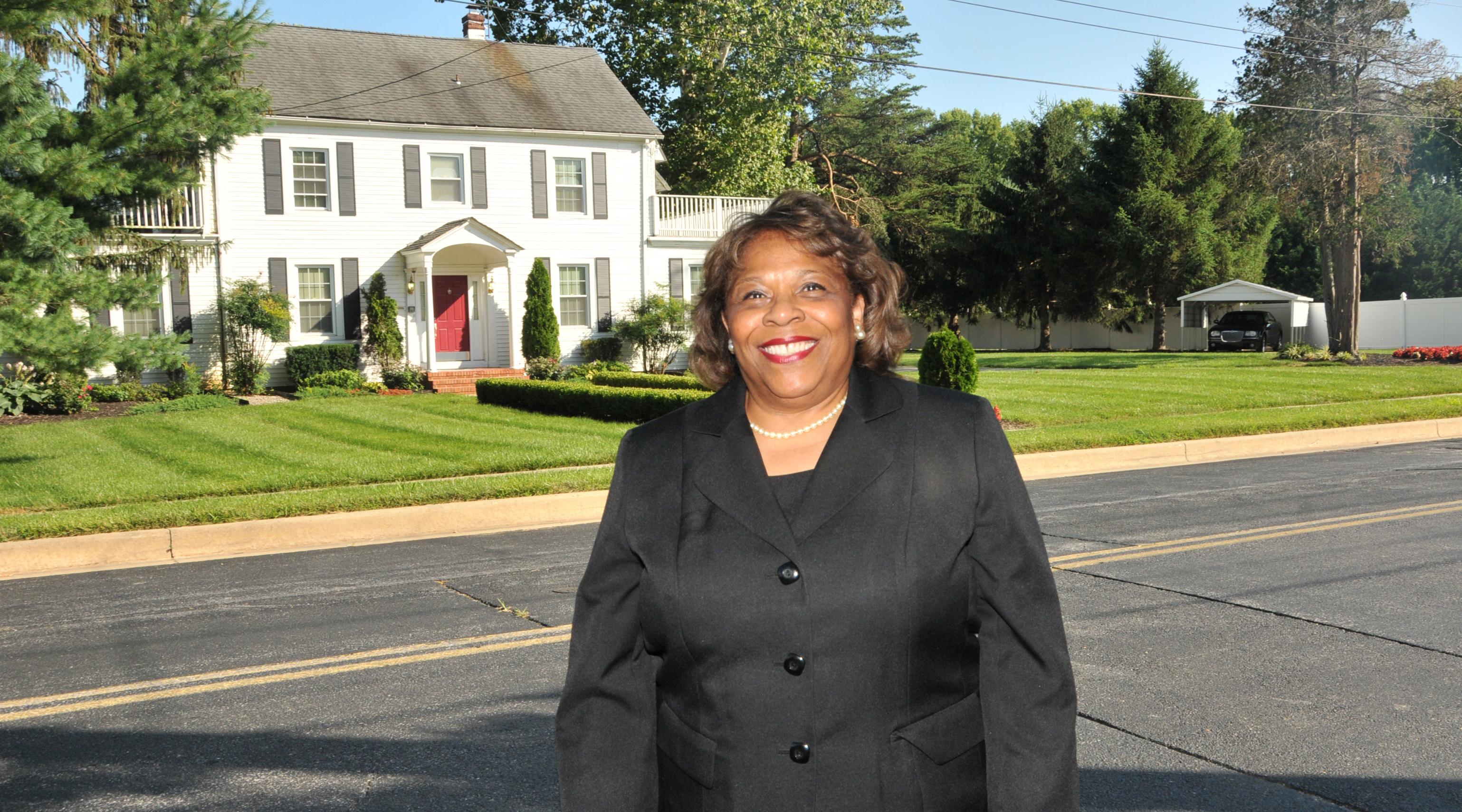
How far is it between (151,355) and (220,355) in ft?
47.1

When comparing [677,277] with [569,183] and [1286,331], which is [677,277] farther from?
[1286,331]

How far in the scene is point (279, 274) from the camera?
2597 centimetres

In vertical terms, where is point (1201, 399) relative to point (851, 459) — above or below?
below

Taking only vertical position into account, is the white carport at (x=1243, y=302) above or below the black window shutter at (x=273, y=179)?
below

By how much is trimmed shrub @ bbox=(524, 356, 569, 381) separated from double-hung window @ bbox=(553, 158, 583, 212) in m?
4.44

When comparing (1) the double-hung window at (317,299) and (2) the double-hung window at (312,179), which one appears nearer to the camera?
(2) the double-hung window at (312,179)

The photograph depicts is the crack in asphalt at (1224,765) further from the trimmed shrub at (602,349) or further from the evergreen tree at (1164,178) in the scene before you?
the evergreen tree at (1164,178)

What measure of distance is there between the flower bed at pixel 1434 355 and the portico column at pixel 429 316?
23780 mm

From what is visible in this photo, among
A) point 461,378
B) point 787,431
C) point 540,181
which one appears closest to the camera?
point 787,431

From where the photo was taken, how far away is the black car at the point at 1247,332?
39.6 meters

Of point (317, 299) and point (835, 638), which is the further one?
point (317, 299)

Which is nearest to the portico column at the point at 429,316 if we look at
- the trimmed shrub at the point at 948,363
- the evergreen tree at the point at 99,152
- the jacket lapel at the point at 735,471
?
the evergreen tree at the point at 99,152

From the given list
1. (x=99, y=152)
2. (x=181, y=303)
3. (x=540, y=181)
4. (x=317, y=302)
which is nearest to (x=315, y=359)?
(x=317, y=302)

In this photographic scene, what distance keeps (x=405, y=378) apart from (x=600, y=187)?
7376mm
